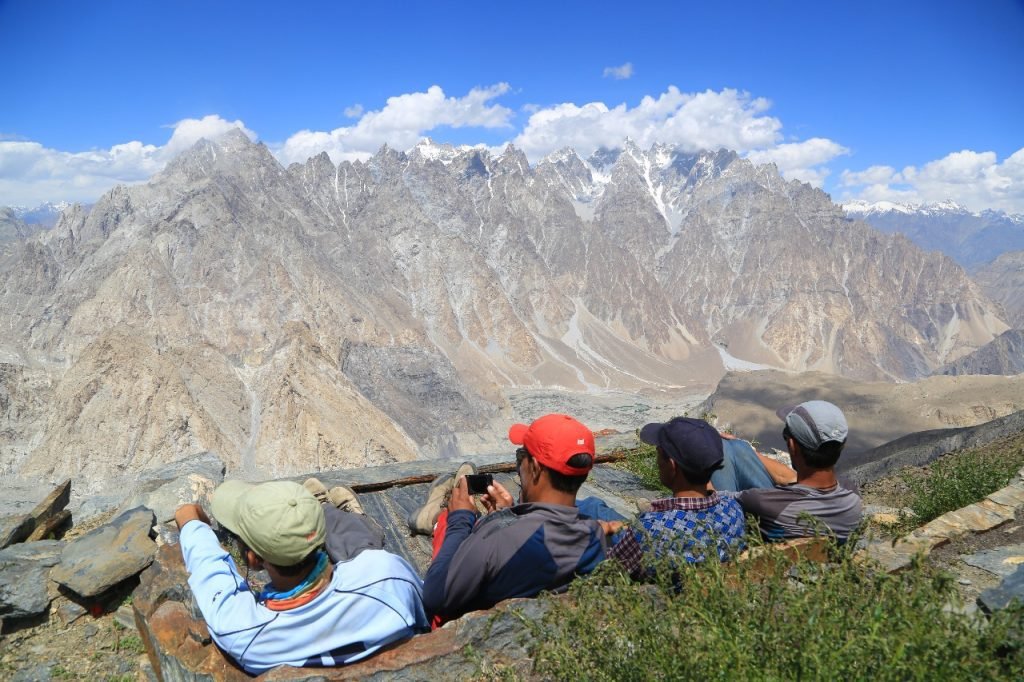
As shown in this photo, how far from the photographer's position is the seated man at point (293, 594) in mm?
2736

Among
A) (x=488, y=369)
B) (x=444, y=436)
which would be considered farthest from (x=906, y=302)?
(x=444, y=436)

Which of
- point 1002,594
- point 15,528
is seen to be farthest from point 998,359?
point 15,528

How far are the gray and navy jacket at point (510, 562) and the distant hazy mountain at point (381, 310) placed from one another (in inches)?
1704

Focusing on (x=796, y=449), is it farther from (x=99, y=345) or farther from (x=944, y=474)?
(x=99, y=345)

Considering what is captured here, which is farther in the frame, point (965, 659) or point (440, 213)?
point (440, 213)

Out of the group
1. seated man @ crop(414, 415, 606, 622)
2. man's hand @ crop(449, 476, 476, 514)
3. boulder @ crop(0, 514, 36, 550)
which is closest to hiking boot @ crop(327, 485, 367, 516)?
man's hand @ crop(449, 476, 476, 514)

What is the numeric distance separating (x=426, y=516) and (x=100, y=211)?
122m

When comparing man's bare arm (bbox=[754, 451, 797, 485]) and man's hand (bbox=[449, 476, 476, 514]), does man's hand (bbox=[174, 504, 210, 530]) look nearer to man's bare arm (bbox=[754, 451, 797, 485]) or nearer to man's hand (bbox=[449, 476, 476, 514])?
man's hand (bbox=[449, 476, 476, 514])

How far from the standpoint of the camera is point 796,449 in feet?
12.9

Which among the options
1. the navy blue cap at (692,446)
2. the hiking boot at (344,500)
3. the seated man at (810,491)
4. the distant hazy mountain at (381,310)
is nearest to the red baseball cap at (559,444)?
the navy blue cap at (692,446)

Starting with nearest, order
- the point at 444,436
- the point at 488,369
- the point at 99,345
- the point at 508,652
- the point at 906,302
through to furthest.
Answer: the point at 508,652 → the point at 99,345 → the point at 444,436 → the point at 488,369 → the point at 906,302

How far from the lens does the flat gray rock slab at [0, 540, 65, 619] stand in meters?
4.52

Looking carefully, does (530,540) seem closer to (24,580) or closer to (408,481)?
(408,481)

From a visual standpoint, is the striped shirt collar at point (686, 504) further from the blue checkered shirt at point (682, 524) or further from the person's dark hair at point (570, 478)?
the person's dark hair at point (570, 478)
